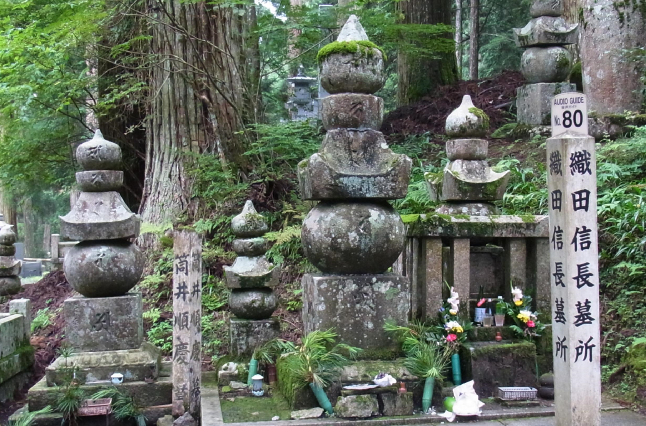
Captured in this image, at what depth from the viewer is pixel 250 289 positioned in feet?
21.4

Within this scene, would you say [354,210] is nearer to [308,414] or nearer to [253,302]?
[308,414]

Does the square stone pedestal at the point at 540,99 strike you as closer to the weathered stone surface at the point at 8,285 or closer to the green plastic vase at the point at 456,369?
the green plastic vase at the point at 456,369

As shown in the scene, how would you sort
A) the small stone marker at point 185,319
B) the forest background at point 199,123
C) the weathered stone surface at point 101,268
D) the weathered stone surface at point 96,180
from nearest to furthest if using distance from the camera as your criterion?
the small stone marker at point 185,319, the weathered stone surface at point 101,268, the weathered stone surface at point 96,180, the forest background at point 199,123

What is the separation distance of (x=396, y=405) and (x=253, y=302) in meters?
2.26

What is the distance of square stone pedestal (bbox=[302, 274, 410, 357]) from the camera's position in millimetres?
5098

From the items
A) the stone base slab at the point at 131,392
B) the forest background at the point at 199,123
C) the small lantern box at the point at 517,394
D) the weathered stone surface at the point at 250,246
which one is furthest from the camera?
the forest background at the point at 199,123

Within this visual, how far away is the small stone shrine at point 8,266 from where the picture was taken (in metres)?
10.9

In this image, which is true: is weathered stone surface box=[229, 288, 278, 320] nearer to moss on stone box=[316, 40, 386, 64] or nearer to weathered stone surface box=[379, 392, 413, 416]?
weathered stone surface box=[379, 392, 413, 416]

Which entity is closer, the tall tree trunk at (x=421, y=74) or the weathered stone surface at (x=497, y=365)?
the weathered stone surface at (x=497, y=365)

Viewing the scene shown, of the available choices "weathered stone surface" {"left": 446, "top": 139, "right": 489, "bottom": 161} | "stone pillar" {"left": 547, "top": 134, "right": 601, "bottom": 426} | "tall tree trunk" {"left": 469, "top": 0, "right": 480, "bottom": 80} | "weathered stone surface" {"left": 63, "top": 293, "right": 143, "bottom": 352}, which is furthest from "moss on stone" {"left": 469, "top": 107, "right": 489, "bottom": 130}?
"tall tree trunk" {"left": 469, "top": 0, "right": 480, "bottom": 80}

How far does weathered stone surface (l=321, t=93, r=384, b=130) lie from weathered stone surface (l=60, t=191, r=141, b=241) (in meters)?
2.43

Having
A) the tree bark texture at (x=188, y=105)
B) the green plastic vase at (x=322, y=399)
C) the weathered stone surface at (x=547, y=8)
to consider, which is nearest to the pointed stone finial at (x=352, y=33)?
the green plastic vase at (x=322, y=399)

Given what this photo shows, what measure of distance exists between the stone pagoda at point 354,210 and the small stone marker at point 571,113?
134 cm

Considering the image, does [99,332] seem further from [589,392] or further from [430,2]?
[430,2]
